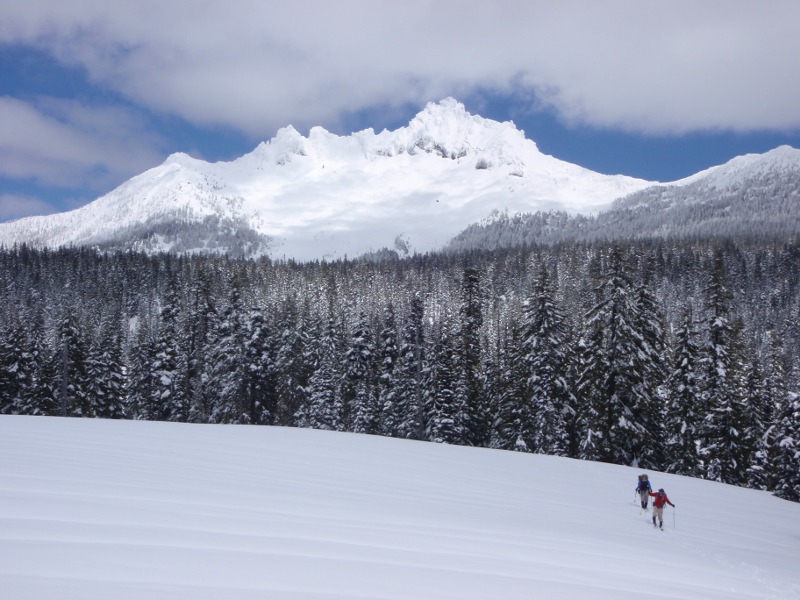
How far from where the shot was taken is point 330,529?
28.1 ft

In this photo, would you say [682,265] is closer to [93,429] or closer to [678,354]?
[678,354]

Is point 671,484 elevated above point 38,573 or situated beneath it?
situated beneath

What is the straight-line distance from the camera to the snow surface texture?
593 centimetres

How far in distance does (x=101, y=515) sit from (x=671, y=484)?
20.0 meters

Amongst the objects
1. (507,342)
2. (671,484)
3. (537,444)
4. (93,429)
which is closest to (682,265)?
(507,342)

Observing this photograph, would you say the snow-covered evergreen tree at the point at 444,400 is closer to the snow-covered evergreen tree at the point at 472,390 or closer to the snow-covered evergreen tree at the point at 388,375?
the snow-covered evergreen tree at the point at 472,390

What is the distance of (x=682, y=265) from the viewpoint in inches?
6358

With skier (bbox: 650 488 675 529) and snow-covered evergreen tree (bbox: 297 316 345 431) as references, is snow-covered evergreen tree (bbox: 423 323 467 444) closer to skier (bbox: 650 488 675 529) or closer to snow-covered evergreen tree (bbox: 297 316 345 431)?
snow-covered evergreen tree (bbox: 297 316 345 431)

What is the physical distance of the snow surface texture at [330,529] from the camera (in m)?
5.93

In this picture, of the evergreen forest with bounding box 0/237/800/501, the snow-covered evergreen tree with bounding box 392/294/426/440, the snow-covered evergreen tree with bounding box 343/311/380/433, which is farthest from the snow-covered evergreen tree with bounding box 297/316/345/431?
the snow-covered evergreen tree with bounding box 392/294/426/440

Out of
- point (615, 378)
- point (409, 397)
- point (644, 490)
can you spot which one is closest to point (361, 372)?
point (409, 397)

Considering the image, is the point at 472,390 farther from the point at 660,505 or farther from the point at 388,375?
the point at 660,505

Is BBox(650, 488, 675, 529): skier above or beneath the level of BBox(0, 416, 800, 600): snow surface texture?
beneath

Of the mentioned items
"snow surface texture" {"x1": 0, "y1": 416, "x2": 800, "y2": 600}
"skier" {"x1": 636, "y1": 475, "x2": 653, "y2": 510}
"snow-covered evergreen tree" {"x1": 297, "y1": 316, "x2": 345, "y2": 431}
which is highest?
"snow surface texture" {"x1": 0, "y1": 416, "x2": 800, "y2": 600}
